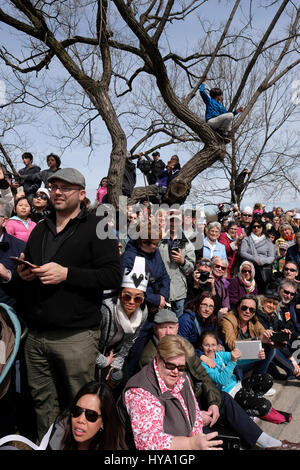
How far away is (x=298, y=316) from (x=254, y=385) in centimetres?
163

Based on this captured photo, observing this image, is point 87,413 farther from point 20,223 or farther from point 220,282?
point 220,282

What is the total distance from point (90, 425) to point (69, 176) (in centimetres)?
135

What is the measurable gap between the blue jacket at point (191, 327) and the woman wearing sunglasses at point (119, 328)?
3.17ft

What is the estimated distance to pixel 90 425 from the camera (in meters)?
2.16

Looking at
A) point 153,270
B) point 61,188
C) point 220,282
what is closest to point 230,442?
point 153,270

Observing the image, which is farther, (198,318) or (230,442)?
(198,318)

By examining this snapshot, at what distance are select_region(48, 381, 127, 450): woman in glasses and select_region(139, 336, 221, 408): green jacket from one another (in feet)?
3.64

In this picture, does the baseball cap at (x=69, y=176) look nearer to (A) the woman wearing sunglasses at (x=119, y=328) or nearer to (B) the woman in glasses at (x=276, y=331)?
(A) the woman wearing sunglasses at (x=119, y=328)

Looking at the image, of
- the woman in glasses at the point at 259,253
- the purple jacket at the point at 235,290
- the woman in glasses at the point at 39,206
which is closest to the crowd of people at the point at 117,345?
the woman in glasses at the point at 39,206

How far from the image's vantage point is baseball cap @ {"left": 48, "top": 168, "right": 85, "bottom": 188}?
2.46 m

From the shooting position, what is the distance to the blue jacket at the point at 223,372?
3.76 metres

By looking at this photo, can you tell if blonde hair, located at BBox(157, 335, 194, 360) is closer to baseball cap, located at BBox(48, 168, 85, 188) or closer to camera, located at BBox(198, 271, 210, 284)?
baseball cap, located at BBox(48, 168, 85, 188)

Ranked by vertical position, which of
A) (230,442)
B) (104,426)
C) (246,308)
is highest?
(246,308)

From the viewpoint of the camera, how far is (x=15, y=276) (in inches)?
102
